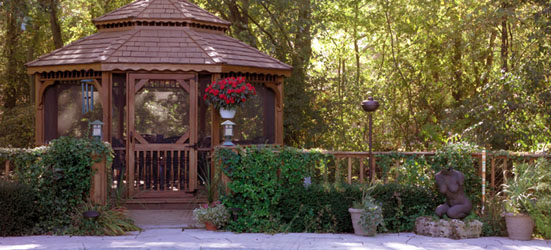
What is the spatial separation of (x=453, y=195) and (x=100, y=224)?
4705 mm

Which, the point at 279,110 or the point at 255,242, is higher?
the point at 279,110

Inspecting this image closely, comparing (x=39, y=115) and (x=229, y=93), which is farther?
(x=39, y=115)

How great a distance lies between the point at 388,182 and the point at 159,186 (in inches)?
152

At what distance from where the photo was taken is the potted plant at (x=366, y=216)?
8.09 metres

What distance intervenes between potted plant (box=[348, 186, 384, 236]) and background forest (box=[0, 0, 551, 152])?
5.39 metres

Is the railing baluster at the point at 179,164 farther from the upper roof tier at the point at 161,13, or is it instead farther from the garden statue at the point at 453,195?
the garden statue at the point at 453,195

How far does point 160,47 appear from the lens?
10.9m

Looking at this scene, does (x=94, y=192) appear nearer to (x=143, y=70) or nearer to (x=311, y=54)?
(x=143, y=70)

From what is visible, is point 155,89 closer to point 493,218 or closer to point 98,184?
point 98,184

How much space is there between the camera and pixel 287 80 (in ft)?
51.4

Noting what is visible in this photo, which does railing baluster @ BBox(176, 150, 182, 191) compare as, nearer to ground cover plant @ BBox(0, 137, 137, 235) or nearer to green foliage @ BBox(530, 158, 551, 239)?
ground cover plant @ BBox(0, 137, 137, 235)

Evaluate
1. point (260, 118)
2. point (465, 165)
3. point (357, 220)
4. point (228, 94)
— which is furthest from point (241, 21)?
point (357, 220)

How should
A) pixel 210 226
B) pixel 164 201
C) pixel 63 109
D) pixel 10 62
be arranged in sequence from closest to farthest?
1. pixel 210 226
2. pixel 164 201
3. pixel 63 109
4. pixel 10 62

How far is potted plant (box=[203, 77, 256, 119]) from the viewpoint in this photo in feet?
32.9
